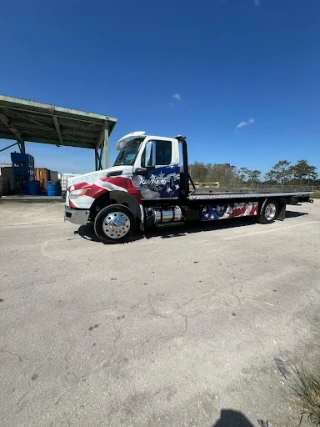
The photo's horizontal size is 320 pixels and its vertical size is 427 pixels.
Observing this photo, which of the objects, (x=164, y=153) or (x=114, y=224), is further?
(x=164, y=153)

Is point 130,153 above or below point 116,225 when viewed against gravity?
above

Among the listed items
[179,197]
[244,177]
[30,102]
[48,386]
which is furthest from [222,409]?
[244,177]

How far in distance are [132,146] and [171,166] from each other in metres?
1.19

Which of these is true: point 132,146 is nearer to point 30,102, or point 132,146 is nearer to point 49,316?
point 49,316

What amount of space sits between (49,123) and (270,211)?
1289cm

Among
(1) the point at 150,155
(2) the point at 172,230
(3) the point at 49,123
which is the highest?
(3) the point at 49,123

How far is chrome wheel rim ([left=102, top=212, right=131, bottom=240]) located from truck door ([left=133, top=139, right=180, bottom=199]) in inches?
31.7

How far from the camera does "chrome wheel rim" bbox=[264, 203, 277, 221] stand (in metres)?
7.74

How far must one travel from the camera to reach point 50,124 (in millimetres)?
12414

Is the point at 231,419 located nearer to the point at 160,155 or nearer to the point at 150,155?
the point at 150,155

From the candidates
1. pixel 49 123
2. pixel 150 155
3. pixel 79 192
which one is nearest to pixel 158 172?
pixel 150 155

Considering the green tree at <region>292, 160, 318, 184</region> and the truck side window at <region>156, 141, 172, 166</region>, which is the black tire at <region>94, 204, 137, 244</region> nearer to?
the truck side window at <region>156, 141, 172, 166</region>

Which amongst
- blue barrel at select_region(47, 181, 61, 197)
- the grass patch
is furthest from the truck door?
blue barrel at select_region(47, 181, 61, 197)

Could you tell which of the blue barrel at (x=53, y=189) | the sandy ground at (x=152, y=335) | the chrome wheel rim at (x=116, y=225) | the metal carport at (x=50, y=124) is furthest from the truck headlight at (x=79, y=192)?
Result: the blue barrel at (x=53, y=189)
